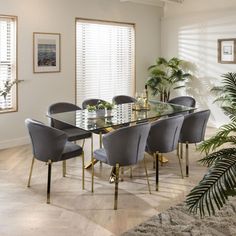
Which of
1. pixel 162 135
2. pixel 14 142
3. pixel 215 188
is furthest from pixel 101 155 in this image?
pixel 14 142

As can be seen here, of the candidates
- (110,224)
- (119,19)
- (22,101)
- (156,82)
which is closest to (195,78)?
(156,82)

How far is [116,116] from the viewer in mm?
4422

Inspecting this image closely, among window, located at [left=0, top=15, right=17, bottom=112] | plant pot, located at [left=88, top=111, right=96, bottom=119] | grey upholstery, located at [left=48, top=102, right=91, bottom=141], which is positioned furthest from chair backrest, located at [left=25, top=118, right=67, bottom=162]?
window, located at [left=0, top=15, right=17, bottom=112]

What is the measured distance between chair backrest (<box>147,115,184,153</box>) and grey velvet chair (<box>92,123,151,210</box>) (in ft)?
0.87

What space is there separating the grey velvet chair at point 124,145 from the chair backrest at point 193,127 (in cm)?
89

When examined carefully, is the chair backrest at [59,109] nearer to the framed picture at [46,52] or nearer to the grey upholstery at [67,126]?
the grey upholstery at [67,126]

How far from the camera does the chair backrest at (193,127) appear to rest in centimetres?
438

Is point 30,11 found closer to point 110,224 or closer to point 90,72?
point 90,72

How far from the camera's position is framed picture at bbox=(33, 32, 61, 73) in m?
6.08

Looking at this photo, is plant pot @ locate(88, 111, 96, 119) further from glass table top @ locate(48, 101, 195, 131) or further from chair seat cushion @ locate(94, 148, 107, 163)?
chair seat cushion @ locate(94, 148, 107, 163)

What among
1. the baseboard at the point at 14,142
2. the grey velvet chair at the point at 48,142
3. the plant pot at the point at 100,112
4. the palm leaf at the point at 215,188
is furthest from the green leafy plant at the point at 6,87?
the palm leaf at the point at 215,188

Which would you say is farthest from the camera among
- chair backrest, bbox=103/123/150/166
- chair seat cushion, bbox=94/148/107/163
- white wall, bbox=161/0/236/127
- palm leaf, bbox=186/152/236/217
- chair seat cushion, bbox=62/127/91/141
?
white wall, bbox=161/0/236/127

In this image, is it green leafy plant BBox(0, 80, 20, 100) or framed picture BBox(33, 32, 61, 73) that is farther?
framed picture BBox(33, 32, 61, 73)

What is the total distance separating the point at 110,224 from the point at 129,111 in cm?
196
